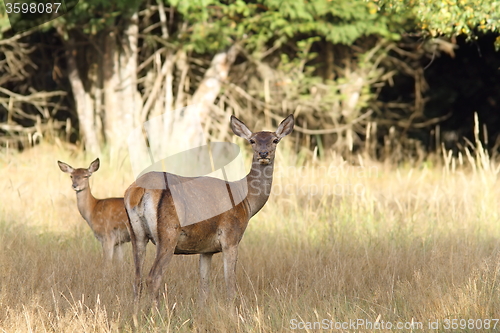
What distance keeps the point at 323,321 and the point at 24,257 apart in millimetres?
3069

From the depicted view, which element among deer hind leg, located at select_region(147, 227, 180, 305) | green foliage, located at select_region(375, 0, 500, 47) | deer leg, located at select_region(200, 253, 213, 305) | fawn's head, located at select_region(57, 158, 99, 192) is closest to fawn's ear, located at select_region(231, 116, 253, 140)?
deer leg, located at select_region(200, 253, 213, 305)

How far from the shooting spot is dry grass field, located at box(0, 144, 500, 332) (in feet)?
15.2

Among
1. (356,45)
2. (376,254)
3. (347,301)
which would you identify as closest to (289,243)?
(376,254)

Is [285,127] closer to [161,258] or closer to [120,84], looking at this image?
[161,258]

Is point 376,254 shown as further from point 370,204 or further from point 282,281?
point 370,204

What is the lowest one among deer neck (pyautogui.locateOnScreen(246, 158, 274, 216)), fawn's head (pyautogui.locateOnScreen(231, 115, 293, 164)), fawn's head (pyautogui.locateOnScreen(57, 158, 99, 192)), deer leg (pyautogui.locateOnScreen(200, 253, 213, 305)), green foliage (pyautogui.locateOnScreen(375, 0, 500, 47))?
deer leg (pyautogui.locateOnScreen(200, 253, 213, 305))

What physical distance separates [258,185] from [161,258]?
120 centimetres

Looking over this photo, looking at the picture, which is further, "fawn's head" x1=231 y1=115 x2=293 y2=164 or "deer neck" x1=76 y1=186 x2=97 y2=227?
"deer neck" x1=76 y1=186 x2=97 y2=227

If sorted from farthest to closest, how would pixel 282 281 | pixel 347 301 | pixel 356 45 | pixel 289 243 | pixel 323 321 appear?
pixel 356 45 < pixel 289 243 < pixel 282 281 < pixel 347 301 < pixel 323 321

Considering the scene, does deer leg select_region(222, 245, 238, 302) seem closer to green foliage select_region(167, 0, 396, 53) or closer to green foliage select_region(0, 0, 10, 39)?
green foliage select_region(167, 0, 396, 53)

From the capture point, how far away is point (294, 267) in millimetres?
6234

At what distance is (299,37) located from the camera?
14.3 metres

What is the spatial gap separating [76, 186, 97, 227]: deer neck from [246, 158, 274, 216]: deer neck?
256 centimetres

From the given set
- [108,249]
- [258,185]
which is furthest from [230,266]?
[108,249]
